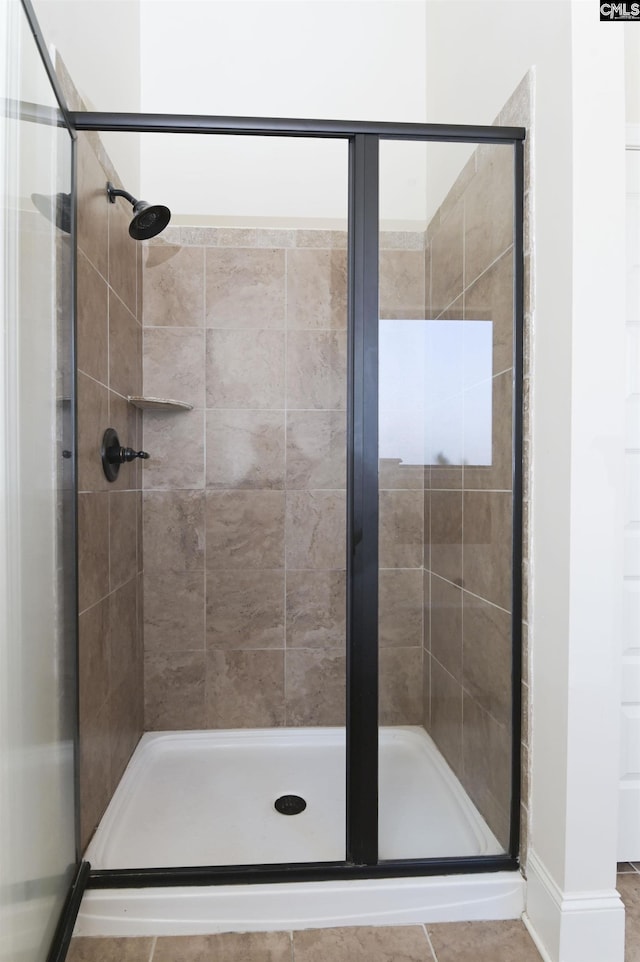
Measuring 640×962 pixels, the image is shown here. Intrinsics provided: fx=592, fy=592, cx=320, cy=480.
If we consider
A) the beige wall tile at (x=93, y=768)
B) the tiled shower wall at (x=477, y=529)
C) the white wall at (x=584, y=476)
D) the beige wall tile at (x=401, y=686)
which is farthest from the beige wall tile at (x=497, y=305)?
the beige wall tile at (x=93, y=768)

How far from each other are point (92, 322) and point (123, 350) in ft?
1.30

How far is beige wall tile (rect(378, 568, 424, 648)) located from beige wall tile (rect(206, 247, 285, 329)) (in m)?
1.29

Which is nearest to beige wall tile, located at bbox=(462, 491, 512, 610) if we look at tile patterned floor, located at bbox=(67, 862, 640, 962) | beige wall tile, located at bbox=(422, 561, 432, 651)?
beige wall tile, located at bbox=(422, 561, 432, 651)

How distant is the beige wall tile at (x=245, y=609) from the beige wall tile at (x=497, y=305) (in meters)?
1.29

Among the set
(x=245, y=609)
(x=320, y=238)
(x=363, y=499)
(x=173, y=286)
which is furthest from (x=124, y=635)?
(x=320, y=238)

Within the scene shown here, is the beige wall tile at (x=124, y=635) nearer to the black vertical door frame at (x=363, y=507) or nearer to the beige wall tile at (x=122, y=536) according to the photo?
the beige wall tile at (x=122, y=536)

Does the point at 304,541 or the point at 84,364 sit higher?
the point at 84,364

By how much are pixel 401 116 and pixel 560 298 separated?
5.33 feet

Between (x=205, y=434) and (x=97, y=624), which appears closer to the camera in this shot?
(x=97, y=624)

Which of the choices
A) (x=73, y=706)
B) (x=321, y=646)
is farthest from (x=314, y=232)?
(x=73, y=706)

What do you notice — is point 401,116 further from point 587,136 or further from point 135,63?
point 587,136

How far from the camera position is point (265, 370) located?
2.37 m

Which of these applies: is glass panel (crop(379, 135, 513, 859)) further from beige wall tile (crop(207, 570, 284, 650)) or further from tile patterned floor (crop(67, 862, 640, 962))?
beige wall tile (crop(207, 570, 284, 650))

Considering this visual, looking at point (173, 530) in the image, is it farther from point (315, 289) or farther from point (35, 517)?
point (35, 517)
